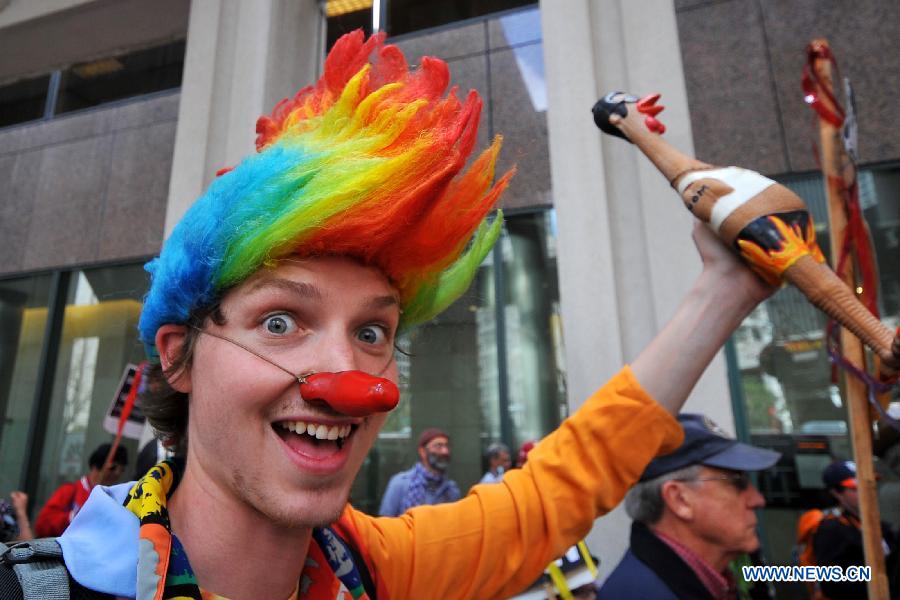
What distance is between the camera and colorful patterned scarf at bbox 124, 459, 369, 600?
0.79 m

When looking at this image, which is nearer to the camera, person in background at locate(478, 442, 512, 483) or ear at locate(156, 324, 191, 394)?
ear at locate(156, 324, 191, 394)

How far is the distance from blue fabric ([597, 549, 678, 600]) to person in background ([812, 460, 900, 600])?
4.80 feet

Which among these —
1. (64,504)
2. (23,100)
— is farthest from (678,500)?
(23,100)

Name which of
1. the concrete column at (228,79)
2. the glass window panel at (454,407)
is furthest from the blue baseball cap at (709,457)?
the concrete column at (228,79)

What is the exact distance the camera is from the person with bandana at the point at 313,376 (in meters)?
0.86

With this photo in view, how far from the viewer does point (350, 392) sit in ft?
2.77

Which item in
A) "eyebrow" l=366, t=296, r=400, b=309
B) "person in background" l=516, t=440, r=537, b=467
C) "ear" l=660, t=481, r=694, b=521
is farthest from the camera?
"person in background" l=516, t=440, r=537, b=467

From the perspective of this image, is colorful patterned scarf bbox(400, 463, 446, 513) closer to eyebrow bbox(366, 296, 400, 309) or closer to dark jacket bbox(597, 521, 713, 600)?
dark jacket bbox(597, 521, 713, 600)

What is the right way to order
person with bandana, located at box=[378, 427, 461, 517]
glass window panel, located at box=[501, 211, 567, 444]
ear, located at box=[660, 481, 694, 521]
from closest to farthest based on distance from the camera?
1. ear, located at box=[660, 481, 694, 521]
2. person with bandana, located at box=[378, 427, 461, 517]
3. glass window panel, located at box=[501, 211, 567, 444]

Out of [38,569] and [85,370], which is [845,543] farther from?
[85,370]

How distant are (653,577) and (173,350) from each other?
1.55 metres

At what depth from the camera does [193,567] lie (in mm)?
916

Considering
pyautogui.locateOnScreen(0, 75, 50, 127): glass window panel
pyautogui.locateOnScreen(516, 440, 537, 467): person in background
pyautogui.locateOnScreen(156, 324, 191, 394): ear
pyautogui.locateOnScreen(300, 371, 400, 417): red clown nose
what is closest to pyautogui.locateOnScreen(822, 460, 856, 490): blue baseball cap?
pyautogui.locateOnScreen(516, 440, 537, 467): person in background

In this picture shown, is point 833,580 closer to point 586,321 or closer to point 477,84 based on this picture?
point 586,321
